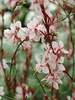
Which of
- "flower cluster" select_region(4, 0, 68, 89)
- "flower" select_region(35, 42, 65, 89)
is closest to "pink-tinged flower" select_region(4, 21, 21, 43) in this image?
"flower cluster" select_region(4, 0, 68, 89)

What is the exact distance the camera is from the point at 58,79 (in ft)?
3.38

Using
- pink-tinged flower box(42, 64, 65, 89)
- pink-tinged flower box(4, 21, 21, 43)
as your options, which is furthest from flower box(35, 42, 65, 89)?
pink-tinged flower box(4, 21, 21, 43)

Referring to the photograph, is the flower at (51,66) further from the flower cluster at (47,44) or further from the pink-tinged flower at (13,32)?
the pink-tinged flower at (13,32)

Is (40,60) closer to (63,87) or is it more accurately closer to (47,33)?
(47,33)

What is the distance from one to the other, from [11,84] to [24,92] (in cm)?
9

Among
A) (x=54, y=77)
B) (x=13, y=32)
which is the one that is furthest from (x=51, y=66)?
(x=13, y=32)

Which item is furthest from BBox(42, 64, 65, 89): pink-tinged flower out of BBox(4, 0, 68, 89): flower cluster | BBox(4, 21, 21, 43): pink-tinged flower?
BBox(4, 21, 21, 43): pink-tinged flower

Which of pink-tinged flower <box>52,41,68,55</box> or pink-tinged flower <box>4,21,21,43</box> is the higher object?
pink-tinged flower <box>4,21,21,43</box>

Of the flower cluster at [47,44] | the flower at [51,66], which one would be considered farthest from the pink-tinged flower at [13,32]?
the flower at [51,66]

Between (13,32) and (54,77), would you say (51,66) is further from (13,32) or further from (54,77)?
(13,32)

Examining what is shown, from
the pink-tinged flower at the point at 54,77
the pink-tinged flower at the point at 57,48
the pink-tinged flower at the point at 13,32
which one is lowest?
the pink-tinged flower at the point at 54,77

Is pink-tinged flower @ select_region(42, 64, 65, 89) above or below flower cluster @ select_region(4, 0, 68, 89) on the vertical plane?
below

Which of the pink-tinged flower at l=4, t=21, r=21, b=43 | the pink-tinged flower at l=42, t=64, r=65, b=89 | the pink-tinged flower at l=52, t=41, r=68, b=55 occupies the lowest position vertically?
the pink-tinged flower at l=42, t=64, r=65, b=89

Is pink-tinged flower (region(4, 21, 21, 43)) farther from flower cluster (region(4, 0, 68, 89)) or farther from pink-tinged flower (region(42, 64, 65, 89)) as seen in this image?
pink-tinged flower (region(42, 64, 65, 89))
